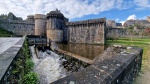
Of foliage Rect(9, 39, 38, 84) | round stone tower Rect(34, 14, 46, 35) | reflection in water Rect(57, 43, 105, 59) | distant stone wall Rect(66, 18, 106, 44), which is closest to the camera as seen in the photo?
foliage Rect(9, 39, 38, 84)

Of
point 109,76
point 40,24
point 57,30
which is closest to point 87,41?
point 57,30

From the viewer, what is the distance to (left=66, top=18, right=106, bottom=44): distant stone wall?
25881 mm

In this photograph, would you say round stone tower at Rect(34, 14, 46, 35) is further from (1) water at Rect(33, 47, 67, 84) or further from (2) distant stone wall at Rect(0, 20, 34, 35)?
(1) water at Rect(33, 47, 67, 84)

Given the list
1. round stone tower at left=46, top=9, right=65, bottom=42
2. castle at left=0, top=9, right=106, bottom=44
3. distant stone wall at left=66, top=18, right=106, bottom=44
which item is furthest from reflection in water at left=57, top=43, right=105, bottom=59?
round stone tower at left=46, top=9, right=65, bottom=42

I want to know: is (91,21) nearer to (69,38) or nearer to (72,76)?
(69,38)

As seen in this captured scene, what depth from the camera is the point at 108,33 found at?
126ft

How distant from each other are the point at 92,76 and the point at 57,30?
29.4 metres

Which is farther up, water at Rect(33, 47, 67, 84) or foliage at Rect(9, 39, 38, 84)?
foliage at Rect(9, 39, 38, 84)

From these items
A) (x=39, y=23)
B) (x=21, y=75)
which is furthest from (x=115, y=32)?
(x=21, y=75)

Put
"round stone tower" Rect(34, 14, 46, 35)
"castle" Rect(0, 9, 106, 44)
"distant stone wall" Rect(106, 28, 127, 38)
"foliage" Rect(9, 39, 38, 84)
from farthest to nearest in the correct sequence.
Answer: "distant stone wall" Rect(106, 28, 127, 38) < "round stone tower" Rect(34, 14, 46, 35) < "castle" Rect(0, 9, 106, 44) < "foliage" Rect(9, 39, 38, 84)

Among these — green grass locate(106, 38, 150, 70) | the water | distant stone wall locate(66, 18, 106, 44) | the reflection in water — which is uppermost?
distant stone wall locate(66, 18, 106, 44)

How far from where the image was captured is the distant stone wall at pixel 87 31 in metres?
25.9

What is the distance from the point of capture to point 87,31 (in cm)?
2889

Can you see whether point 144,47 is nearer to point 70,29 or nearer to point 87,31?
point 87,31
